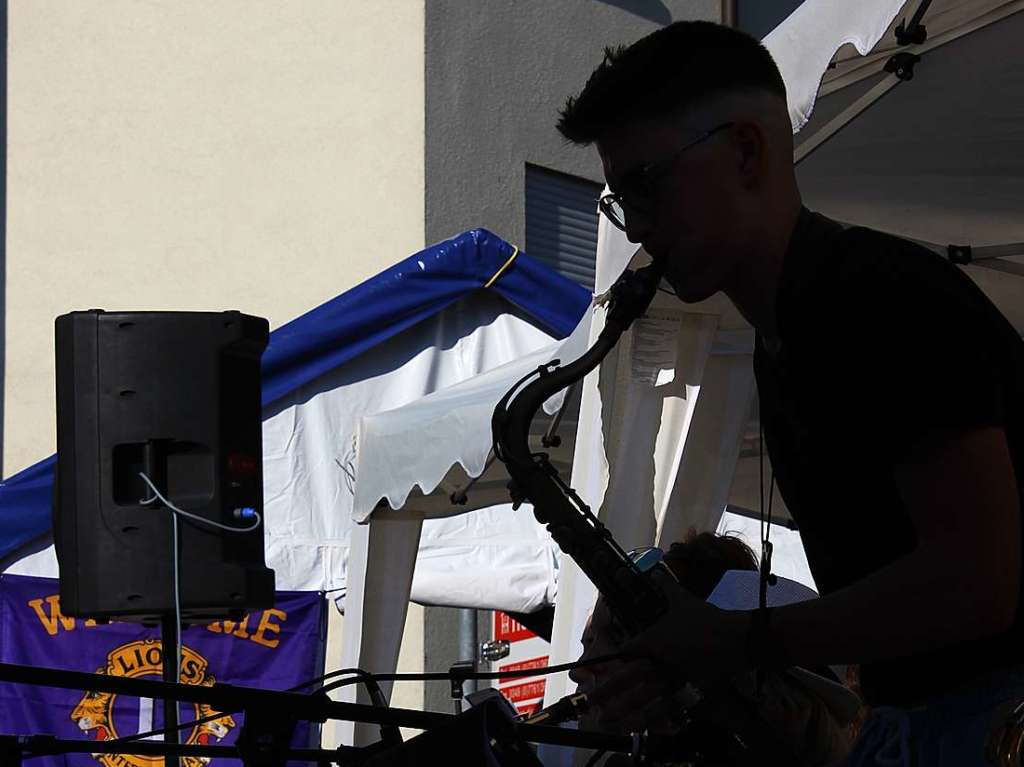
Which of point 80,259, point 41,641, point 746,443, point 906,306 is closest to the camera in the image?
point 906,306

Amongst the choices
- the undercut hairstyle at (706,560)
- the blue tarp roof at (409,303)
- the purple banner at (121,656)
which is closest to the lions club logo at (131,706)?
the purple banner at (121,656)

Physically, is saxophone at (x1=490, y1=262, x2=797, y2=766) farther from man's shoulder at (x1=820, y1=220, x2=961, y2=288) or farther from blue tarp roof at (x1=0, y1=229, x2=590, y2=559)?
blue tarp roof at (x1=0, y1=229, x2=590, y2=559)

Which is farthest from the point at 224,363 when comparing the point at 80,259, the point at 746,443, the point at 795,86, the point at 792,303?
the point at 80,259

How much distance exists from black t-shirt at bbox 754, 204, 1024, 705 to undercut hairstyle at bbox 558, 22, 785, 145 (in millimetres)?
180

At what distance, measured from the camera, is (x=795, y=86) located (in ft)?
10.6

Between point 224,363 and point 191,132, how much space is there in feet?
18.6

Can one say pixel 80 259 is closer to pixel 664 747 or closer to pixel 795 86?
pixel 795 86

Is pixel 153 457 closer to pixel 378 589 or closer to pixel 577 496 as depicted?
pixel 378 589

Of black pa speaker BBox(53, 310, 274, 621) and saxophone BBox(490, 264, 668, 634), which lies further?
black pa speaker BBox(53, 310, 274, 621)

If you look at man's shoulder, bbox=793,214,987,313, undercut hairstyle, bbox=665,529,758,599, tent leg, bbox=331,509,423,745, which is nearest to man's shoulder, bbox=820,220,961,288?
man's shoulder, bbox=793,214,987,313

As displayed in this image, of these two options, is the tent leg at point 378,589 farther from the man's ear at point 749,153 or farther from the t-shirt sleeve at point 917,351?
the t-shirt sleeve at point 917,351

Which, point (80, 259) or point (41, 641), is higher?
point (80, 259)

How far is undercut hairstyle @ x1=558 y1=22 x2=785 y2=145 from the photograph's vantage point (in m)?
1.68

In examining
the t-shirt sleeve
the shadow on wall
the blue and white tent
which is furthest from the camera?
the shadow on wall
